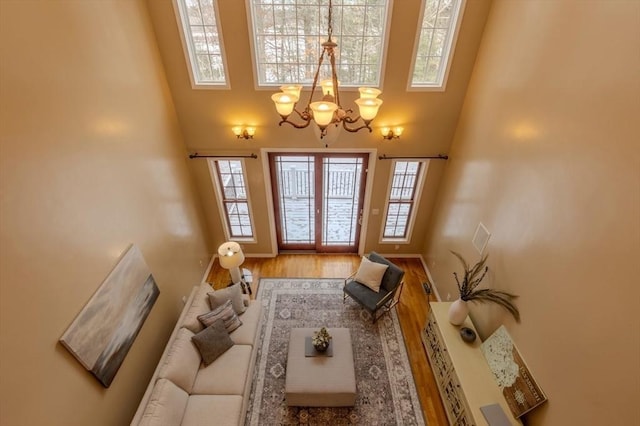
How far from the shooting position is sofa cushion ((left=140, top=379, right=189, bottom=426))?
3004 mm

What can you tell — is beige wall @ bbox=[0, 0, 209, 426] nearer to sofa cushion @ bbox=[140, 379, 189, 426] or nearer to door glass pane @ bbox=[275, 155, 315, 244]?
sofa cushion @ bbox=[140, 379, 189, 426]

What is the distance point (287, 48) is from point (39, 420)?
Answer: 4.91 metres

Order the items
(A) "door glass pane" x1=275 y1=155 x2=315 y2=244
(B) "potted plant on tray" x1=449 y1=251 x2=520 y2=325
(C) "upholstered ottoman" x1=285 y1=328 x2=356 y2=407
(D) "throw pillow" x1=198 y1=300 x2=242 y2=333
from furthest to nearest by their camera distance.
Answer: (A) "door glass pane" x1=275 y1=155 x2=315 y2=244 → (D) "throw pillow" x1=198 y1=300 x2=242 y2=333 → (C) "upholstered ottoman" x1=285 y1=328 x2=356 y2=407 → (B) "potted plant on tray" x1=449 y1=251 x2=520 y2=325

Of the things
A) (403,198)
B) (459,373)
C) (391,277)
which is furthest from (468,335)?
(403,198)

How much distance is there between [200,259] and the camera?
5723 mm

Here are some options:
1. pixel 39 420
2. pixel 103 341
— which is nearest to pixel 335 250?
pixel 103 341

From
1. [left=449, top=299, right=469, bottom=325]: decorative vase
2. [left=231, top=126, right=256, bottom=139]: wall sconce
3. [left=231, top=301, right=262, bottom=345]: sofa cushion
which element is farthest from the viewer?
[left=231, top=126, right=256, bottom=139]: wall sconce

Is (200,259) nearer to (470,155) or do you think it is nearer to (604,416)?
(470,155)

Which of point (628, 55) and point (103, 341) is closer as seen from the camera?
point (628, 55)

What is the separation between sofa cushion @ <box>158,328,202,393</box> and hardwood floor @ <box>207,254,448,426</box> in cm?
187

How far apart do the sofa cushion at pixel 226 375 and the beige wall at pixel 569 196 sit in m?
3.24

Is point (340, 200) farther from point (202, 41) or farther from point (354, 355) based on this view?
point (202, 41)

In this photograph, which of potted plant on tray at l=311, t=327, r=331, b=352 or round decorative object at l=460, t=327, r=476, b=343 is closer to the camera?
round decorative object at l=460, t=327, r=476, b=343

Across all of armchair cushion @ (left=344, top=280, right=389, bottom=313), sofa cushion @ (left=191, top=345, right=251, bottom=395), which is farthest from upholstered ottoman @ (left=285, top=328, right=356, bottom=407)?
armchair cushion @ (left=344, top=280, right=389, bottom=313)
